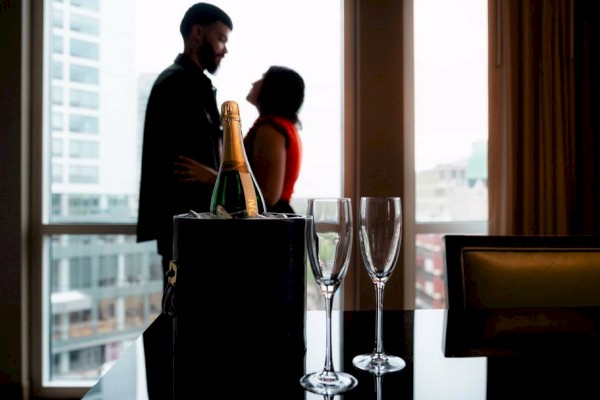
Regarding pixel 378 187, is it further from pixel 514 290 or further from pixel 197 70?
pixel 514 290

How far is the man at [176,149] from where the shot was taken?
1938mm

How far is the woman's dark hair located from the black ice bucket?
4.98 feet

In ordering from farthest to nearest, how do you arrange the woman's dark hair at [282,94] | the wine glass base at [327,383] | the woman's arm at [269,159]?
the woman's dark hair at [282,94] < the woman's arm at [269,159] < the wine glass base at [327,383]

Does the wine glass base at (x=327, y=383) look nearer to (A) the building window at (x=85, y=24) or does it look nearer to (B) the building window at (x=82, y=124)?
(B) the building window at (x=82, y=124)

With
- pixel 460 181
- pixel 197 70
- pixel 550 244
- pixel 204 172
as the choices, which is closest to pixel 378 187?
pixel 460 181

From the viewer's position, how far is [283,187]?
6.50 ft

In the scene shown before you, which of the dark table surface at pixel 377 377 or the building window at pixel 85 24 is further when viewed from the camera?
the building window at pixel 85 24

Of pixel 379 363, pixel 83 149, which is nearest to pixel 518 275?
pixel 379 363

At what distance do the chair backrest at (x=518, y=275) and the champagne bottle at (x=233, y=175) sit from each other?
56 cm

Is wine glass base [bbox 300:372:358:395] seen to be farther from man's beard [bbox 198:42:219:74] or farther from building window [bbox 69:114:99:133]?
building window [bbox 69:114:99:133]

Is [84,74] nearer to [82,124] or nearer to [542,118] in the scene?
[82,124]

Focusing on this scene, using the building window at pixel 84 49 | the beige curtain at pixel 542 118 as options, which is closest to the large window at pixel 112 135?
the building window at pixel 84 49

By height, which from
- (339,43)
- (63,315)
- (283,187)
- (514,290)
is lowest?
(63,315)

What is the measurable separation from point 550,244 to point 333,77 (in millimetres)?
1478
